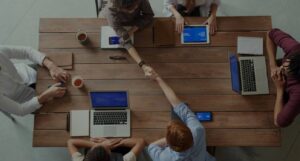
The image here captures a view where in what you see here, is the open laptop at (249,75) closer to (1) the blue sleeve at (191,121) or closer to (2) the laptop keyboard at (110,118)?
(1) the blue sleeve at (191,121)

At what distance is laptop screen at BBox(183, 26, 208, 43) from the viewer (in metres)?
2.56

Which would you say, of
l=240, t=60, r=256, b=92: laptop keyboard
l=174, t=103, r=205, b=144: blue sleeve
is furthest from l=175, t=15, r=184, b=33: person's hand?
l=174, t=103, r=205, b=144: blue sleeve

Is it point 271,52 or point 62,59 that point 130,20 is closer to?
point 62,59

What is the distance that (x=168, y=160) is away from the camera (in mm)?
2178

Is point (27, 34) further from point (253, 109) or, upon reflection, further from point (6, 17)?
point (253, 109)

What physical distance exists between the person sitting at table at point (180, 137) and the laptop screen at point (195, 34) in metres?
0.35

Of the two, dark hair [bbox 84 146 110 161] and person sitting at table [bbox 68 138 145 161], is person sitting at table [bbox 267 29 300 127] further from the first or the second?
dark hair [bbox 84 146 110 161]

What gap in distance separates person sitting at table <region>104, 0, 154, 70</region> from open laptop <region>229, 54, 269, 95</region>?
0.59 m

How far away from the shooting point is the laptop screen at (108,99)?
2342mm

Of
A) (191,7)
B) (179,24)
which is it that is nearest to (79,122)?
(179,24)

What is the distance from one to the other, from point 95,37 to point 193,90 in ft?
2.52

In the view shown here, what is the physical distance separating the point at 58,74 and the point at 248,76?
4.09 feet

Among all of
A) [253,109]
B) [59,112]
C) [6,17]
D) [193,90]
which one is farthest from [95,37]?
[6,17]

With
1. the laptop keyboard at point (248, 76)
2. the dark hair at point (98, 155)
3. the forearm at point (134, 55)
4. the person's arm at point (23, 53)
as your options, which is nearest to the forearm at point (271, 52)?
the laptop keyboard at point (248, 76)
